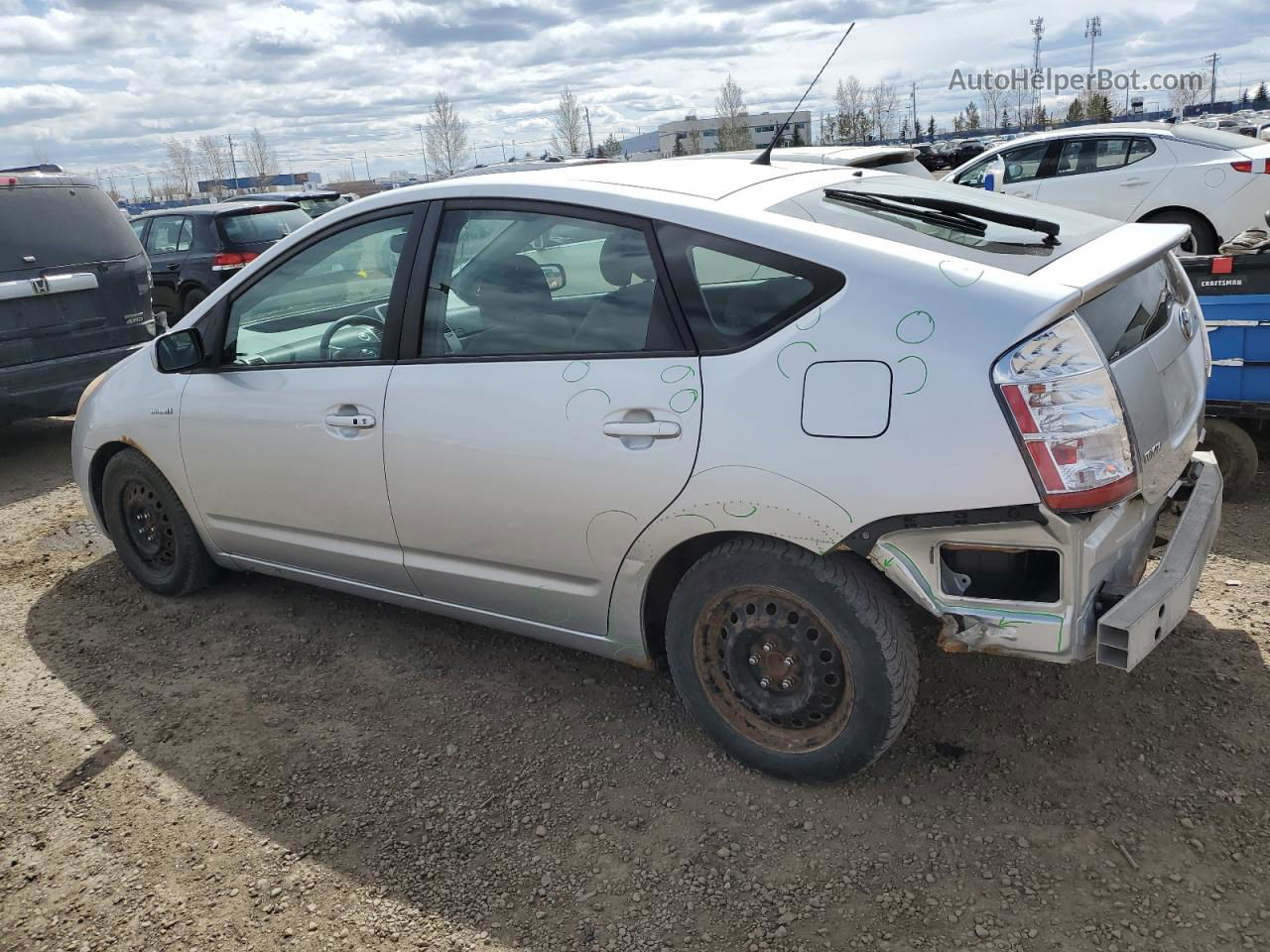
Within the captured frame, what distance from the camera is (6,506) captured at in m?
6.16

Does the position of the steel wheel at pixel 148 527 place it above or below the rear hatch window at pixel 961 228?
below

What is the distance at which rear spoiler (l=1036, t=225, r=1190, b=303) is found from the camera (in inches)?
98.6

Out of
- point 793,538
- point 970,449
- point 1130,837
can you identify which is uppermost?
point 970,449

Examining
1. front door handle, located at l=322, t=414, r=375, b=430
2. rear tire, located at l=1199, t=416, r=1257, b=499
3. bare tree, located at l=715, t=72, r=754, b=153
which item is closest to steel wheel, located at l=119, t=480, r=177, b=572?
front door handle, located at l=322, t=414, r=375, b=430

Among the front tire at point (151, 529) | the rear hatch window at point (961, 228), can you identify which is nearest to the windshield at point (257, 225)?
the front tire at point (151, 529)

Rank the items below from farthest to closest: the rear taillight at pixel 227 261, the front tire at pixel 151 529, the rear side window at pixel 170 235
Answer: the rear side window at pixel 170 235 → the rear taillight at pixel 227 261 → the front tire at pixel 151 529

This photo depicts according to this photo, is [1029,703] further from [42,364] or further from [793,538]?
[42,364]

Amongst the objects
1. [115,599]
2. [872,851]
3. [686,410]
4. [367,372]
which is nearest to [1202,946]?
[872,851]

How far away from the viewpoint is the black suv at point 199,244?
11.5 meters

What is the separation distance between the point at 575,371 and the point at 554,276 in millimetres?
398

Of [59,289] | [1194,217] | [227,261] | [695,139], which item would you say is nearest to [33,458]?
[59,289]

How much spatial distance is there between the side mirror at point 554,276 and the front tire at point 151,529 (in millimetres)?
2141

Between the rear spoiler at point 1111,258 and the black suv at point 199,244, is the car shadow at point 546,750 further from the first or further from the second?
the black suv at point 199,244

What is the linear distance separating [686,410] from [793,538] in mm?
452
